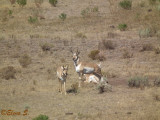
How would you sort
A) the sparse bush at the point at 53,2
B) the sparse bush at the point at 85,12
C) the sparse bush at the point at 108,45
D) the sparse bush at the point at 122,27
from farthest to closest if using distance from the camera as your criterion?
the sparse bush at the point at 53,2
the sparse bush at the point at 85,12
the sparse bush at the point at 122,27
the sparse bush at the point at 108,45

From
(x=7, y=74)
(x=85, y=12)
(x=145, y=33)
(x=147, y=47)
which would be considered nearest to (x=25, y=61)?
(x=7, y=74)

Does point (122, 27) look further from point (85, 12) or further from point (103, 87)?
point (103, 87)

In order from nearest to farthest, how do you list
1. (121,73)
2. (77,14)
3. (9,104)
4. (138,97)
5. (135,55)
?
(9,104) → (138,97) → (121,73) → (135,55) → (77,14)

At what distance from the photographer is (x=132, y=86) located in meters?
17.6

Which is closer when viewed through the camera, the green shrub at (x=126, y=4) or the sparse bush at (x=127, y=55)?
the sparse bush at (x=127, y=55)

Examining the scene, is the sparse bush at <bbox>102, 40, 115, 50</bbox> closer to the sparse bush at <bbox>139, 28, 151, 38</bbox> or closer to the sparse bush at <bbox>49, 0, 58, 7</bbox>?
Answer: the sparse bush at <bbox>139, 28, 151, 38</bbox>

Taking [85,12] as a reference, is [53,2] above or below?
above

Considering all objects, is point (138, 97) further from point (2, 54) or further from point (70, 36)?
point (70, 36)

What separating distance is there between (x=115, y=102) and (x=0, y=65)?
9452 millimetres

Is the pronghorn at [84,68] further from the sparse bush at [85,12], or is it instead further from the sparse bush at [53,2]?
the sparse bush at [53,2]

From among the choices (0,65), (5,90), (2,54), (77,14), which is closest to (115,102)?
(5,90)

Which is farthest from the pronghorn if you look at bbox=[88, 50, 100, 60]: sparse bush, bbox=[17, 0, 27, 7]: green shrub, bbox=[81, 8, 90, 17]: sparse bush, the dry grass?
bbox=[17, 0, 27, 7]: green shrub

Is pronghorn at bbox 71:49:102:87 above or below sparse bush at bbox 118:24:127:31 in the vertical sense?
below

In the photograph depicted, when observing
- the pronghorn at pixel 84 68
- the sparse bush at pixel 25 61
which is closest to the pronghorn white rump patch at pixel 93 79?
the pronghorn at pixel 84 68
